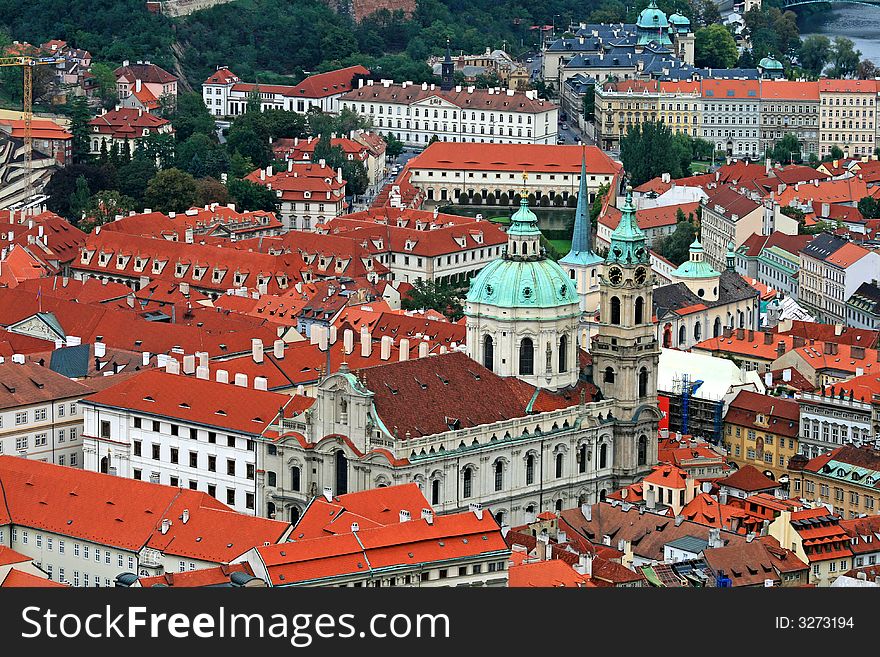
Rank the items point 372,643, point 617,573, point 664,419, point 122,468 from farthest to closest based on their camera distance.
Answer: point 664,419, point 122,468, point 617,573, point 372,643

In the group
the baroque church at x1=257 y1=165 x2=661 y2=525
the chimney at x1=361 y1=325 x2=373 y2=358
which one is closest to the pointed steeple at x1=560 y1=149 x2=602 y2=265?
the chimney at x1=361 y1=325 x2=373 y2=358

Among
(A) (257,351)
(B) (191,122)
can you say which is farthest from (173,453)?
(B) (191,122)

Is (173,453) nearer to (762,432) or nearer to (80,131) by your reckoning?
(762,432)

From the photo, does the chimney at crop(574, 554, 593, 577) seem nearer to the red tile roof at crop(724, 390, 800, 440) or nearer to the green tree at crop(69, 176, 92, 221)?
the red tile roof at crop(724, 390, 800, 440)

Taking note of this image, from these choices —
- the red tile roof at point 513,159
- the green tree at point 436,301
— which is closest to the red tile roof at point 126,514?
the green tree at point 436,301

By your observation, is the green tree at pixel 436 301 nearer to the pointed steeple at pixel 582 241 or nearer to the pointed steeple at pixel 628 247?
the pointed steeple at pixel 582 241

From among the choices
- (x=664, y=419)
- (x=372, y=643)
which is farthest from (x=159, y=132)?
(x=372, y=643)

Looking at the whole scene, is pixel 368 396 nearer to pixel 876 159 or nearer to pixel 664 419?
pixel 664 419
